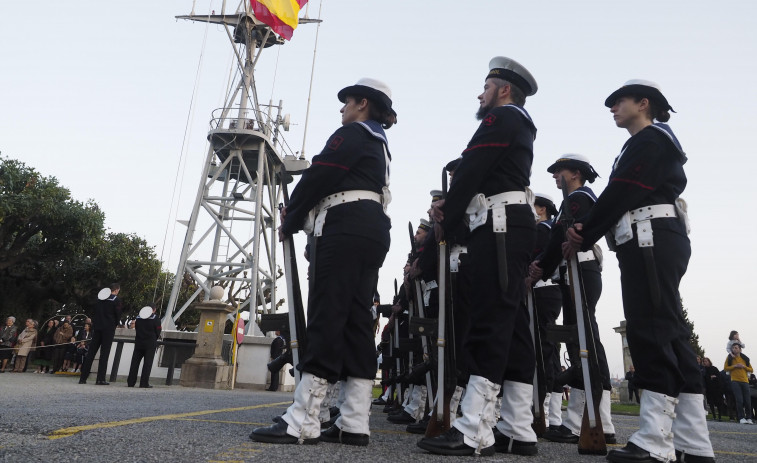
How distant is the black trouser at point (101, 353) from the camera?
11.9 m

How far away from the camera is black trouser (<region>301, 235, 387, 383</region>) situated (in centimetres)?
341

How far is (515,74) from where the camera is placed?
394 cm

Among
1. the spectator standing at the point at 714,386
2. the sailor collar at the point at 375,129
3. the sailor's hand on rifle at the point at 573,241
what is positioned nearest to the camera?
the sailor's hand on rifle at the point at 573,241

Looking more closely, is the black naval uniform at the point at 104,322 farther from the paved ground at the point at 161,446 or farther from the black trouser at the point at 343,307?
Answer: the black trouser at the point at 343,307

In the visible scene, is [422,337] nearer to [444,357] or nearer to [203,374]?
[444,357]

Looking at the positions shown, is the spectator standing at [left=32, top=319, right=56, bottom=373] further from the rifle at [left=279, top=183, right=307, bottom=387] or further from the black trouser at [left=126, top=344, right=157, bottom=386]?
the rifle at [left=279, top=183, right=307, bottom=387]

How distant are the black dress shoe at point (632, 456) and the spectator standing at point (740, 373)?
38.6ft

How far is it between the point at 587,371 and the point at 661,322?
0.70 meters

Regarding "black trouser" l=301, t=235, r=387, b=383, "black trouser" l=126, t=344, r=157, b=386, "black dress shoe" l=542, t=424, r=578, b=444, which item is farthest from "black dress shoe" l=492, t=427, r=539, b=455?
"black trouser" l=126, t=344, r=157, b=386

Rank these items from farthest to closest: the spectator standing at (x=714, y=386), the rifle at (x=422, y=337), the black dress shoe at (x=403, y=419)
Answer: the spectator standing at (x=714, y=386)
the black dress shoe at (x=403, y=419)
the rifle at (x=422, y=337)

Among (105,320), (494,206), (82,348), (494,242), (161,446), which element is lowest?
(161,446)

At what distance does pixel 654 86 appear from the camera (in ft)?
12.2

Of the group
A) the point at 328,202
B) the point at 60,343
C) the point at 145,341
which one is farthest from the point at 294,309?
the point at 60,343

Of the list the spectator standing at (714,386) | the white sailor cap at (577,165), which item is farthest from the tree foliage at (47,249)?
the white sailor cap at (577,165)
